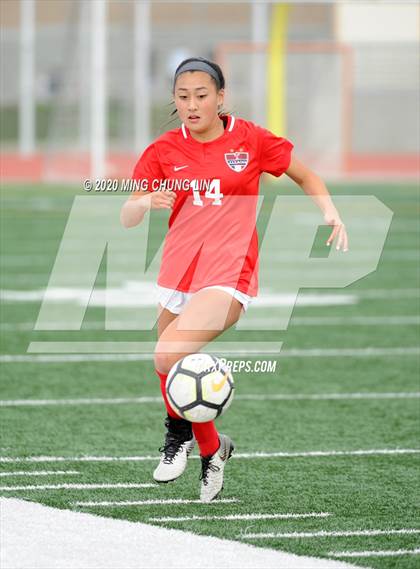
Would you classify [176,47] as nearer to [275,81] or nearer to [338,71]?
[338,71]

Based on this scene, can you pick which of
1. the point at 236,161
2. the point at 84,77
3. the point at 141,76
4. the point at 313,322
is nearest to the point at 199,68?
the point at 236,161

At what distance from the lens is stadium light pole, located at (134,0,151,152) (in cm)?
3206

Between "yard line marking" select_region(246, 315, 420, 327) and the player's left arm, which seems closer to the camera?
the player's left arm

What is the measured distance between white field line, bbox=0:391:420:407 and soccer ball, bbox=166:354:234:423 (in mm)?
2311

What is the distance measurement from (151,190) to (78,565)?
5.68ft

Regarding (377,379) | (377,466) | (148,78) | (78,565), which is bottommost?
(148,78)

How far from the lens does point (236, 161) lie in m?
5.71

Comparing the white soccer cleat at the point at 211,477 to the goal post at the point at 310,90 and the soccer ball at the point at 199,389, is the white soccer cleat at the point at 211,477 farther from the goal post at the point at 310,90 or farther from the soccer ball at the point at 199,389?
the goal post at the point at 310,90

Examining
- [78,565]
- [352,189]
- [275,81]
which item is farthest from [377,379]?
[275,81]

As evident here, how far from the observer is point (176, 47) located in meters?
37.4

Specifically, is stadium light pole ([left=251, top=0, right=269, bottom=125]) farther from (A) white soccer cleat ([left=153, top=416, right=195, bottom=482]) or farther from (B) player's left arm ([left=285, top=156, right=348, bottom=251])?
(A) white soccer cleat ([left=153, top=416, right=195, bottom=482])

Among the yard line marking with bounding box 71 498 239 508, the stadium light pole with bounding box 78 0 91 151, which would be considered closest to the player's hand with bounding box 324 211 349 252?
the yard line marking with bounding box 71 498 239 508

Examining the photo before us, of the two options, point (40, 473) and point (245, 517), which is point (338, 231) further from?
point (40, 473)

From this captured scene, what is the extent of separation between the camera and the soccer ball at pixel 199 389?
209 inches
